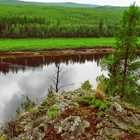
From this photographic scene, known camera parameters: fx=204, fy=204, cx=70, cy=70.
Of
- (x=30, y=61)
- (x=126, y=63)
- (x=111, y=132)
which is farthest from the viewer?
(x=30, y=61)

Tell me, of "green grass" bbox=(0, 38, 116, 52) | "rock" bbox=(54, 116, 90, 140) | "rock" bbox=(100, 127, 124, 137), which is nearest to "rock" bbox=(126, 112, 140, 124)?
"rock" bbox=(100, 127, 124, 137)

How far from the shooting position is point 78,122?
7441 mm

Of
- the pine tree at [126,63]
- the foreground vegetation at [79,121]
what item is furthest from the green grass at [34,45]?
the foreground vegetation at [79,121]

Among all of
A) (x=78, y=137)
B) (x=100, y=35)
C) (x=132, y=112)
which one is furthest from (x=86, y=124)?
(x=100, y=35)

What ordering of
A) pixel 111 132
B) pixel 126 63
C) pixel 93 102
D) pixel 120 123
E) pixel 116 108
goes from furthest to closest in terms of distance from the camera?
pixel 126 63 < pixel 93 102 < pixel 116 108 < pixel 120 123 < pixel 111 132

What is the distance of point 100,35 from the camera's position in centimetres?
8162

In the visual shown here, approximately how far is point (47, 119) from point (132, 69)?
8.66m

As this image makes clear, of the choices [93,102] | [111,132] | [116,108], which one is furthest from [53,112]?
[116,108]

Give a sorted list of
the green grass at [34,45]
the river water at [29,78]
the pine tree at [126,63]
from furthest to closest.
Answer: the green grass at [34,45] < the river water at [29,78] < the pine tree at [126,63]

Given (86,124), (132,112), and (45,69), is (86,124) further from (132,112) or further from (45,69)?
(45,69)

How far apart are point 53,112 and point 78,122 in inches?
48.0

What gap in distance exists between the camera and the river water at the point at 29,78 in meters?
21.8

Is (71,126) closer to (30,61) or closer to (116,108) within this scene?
(116,108)

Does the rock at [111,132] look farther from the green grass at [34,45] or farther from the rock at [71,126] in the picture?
the green grass at [34,45]
